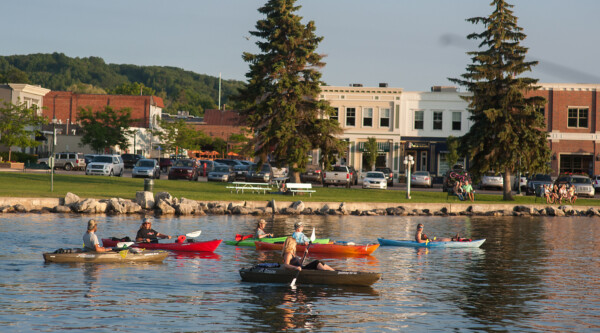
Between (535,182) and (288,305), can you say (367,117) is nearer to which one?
(535,182)

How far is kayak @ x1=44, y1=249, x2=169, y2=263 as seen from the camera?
2172cm

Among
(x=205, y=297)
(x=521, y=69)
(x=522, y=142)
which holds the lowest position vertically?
(x=205, y=297)

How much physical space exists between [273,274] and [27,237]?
38.5 feet

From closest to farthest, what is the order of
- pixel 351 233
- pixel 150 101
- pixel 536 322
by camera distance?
pixel 536 322 < pixel 351 233 < pixel 150 101

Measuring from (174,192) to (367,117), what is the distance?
33555 mm

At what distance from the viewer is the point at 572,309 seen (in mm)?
17125

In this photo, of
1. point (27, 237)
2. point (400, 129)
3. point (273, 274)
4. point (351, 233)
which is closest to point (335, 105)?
point (400, 129)

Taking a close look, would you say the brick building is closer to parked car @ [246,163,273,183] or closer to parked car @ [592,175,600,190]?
parked car @ [592,175,600,190]

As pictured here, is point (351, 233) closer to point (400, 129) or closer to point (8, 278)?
point (8, 278)

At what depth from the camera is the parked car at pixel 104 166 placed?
5869 centimetres

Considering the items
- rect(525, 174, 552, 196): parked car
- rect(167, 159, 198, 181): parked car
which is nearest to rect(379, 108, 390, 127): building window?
rect(525, 174, 552, 196): parked car

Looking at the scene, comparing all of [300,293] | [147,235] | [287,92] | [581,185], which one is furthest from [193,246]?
[581,185]

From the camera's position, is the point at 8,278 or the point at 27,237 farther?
the point at 27,237

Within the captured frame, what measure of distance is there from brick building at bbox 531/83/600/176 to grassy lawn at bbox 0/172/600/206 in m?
20.0
